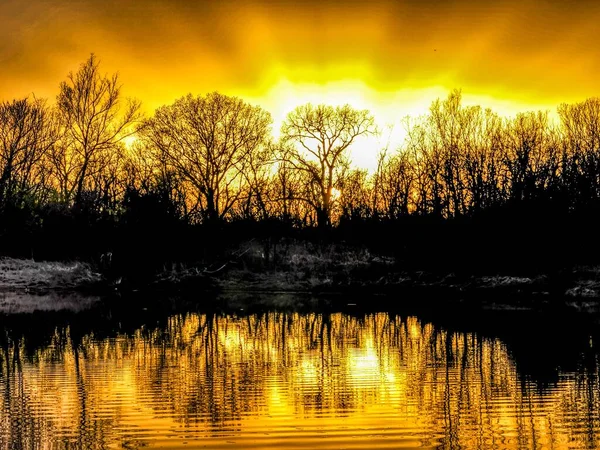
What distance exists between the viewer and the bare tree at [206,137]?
63.9 metres

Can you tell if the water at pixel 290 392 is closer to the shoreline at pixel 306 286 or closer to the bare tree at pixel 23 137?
the shoreline at pixel 306 286

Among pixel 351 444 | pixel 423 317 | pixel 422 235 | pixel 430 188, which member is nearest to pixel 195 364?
pixel 351 444

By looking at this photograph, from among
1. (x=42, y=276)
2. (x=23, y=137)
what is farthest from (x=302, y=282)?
(x=23, y=137)

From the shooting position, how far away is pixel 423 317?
29.7 metres

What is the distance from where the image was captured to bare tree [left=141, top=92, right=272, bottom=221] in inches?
2517

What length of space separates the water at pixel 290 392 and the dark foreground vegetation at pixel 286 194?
24.6 m

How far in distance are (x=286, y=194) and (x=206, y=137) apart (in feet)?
29.3

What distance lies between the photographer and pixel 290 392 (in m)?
13.6

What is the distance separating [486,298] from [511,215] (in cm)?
742

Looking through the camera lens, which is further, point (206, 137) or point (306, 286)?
point (206, 137)

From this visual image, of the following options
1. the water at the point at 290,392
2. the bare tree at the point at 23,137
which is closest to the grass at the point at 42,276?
the bare tree at the point at 23,137

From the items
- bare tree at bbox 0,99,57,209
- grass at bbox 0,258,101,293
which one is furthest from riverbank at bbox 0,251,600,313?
bare tree at bbox 0,99,57,209

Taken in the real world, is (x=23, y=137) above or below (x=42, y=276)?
above

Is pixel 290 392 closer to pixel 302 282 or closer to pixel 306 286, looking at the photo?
pixel 306 286
